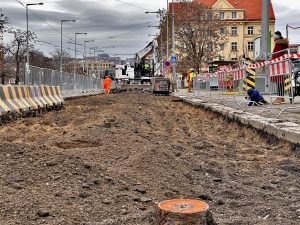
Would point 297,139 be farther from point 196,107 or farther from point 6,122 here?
point 196,107

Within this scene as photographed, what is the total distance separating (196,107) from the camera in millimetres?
18891

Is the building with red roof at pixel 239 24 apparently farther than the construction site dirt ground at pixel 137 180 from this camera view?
Yes

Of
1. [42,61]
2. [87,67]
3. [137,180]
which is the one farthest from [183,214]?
[42,61]

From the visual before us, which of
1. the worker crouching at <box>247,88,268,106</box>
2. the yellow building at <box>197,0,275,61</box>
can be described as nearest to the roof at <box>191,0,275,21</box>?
the yellow building at <box>197,0,275,61</box>

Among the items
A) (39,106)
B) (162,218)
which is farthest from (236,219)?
(39,106)

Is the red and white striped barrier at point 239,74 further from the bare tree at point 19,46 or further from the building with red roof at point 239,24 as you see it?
the building with red roof at point 239,24

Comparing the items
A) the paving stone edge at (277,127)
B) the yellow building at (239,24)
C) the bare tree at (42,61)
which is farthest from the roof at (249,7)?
the paving stone edge at (277,127)

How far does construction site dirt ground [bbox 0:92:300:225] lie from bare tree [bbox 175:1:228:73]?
4645 cm

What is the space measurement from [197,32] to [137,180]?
50.2 meters

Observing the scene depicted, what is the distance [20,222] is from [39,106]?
1244 centimetres

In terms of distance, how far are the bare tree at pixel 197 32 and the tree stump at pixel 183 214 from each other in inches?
2024

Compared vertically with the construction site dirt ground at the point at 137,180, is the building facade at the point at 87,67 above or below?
above

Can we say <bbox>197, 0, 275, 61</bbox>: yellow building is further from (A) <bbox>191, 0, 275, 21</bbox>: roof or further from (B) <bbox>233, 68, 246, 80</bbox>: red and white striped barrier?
(B) <bbox>233, 68, 246, 80</bbox>: red and white striped barrier

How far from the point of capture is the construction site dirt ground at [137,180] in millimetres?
3932
